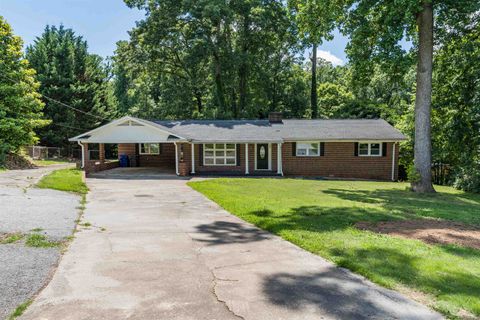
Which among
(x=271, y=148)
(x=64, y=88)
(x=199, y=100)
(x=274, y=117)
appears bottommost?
(x=271, y=148)

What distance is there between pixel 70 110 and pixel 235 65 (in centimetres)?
1697

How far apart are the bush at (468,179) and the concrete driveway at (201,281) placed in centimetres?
1404

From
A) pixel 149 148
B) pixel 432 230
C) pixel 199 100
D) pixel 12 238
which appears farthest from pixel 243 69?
pixel 12 238

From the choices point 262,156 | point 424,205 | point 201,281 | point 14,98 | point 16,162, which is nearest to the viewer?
point 201,281

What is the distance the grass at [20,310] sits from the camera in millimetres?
3553

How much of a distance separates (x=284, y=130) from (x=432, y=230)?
52.2 ft

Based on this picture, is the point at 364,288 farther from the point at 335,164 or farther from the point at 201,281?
the point at 335,164

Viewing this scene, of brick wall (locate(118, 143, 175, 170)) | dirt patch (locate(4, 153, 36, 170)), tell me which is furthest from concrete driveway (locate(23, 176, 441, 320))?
dirt patch (locate(4, 153, 36, 170))

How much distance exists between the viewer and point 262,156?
22094mm

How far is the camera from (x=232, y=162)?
877 inches

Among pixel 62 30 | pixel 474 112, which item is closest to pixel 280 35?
pixel 474 112

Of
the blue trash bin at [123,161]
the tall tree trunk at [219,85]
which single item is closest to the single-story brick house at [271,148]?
the blue trash bin at [123,161]

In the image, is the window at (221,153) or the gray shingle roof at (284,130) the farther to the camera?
the window at (221,153)

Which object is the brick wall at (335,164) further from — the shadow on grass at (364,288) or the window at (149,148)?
the shadow on grass at (364,288)
